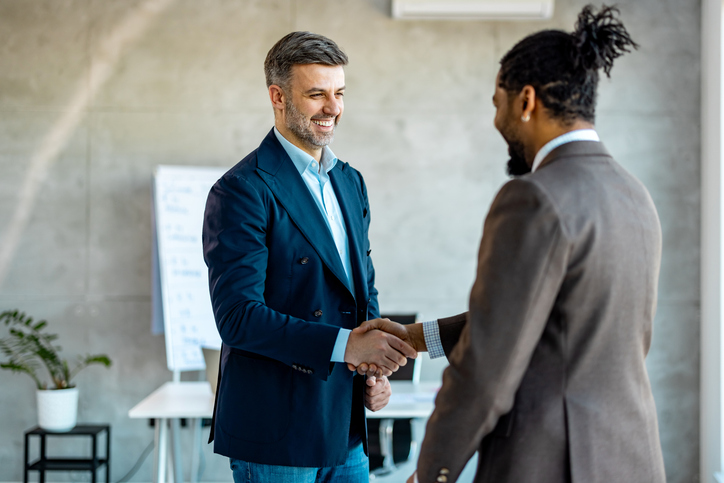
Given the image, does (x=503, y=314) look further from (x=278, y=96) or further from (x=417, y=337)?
(x=278, y=96)

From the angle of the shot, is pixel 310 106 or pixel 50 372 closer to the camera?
pixel 310 106

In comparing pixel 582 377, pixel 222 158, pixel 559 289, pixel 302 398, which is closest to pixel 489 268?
pixel 559 289

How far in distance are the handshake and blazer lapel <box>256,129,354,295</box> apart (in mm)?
134

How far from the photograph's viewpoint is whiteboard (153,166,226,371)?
3840 millimetres

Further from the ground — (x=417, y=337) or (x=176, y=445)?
(x=417, y=337)

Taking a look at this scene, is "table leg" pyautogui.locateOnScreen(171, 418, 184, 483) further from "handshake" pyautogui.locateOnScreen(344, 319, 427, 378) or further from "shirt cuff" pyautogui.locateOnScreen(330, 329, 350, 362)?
"shirt cuff" pyautogui.locateOnScreen(330, 329, 350, 362)

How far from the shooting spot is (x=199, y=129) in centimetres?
419

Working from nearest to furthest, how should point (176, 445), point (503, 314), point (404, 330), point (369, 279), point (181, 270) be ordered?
point (503, 314) < point (404, 330) < point (369, 279) < point (176, 445) < point (181, 270)

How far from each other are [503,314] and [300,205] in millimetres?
709

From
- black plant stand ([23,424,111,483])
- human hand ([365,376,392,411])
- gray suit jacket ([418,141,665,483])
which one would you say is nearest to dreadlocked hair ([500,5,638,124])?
gray suit jacket ([418,141,665,483])

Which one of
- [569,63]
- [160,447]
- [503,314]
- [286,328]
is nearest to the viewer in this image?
[503,314]

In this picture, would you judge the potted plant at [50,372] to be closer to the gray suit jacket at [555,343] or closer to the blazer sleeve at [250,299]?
the blazer sleeve at [250,299]

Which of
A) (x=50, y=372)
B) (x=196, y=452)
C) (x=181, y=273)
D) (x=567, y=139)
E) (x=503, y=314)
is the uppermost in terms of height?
(x=567, y=139)

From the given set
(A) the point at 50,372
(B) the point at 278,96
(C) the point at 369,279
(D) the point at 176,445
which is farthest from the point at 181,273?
(B) the point at 278,96
